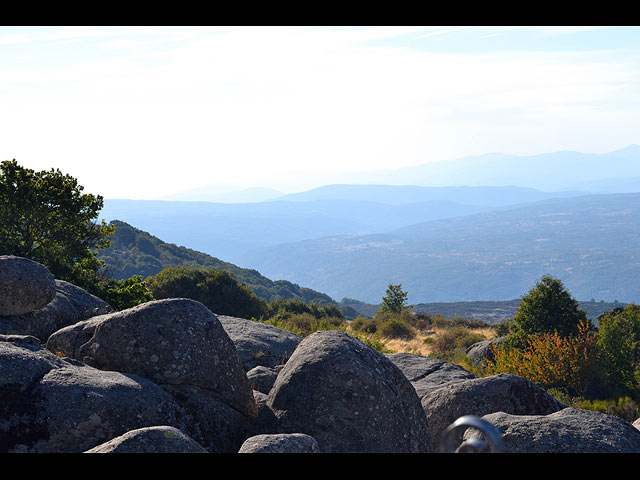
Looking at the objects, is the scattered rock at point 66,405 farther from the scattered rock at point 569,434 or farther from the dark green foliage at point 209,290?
the dark green foliage at point 209,290

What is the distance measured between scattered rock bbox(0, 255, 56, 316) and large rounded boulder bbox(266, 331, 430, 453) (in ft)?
17.3

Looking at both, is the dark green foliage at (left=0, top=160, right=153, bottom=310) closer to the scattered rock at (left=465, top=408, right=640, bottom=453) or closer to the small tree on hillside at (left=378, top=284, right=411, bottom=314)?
the scattered rock at (left=465, top=408, right=640, bottom=453)

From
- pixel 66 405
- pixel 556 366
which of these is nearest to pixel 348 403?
pixel 66 405

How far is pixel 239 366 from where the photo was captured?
28.9ft

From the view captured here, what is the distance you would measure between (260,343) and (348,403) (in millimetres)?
7136

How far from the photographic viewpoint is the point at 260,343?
14570 millimetres

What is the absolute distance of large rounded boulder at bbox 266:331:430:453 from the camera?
7633 mm

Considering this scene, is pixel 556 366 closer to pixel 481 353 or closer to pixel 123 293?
pixel 481 353

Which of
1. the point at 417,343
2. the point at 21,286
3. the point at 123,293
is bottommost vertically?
the point at 417,343

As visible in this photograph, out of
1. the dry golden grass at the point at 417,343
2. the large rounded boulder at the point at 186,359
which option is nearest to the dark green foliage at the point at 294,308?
the dry golden grass at the point at 417,343

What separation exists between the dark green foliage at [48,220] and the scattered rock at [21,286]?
10.4 m

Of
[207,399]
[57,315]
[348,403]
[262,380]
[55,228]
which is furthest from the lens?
[55,228]
